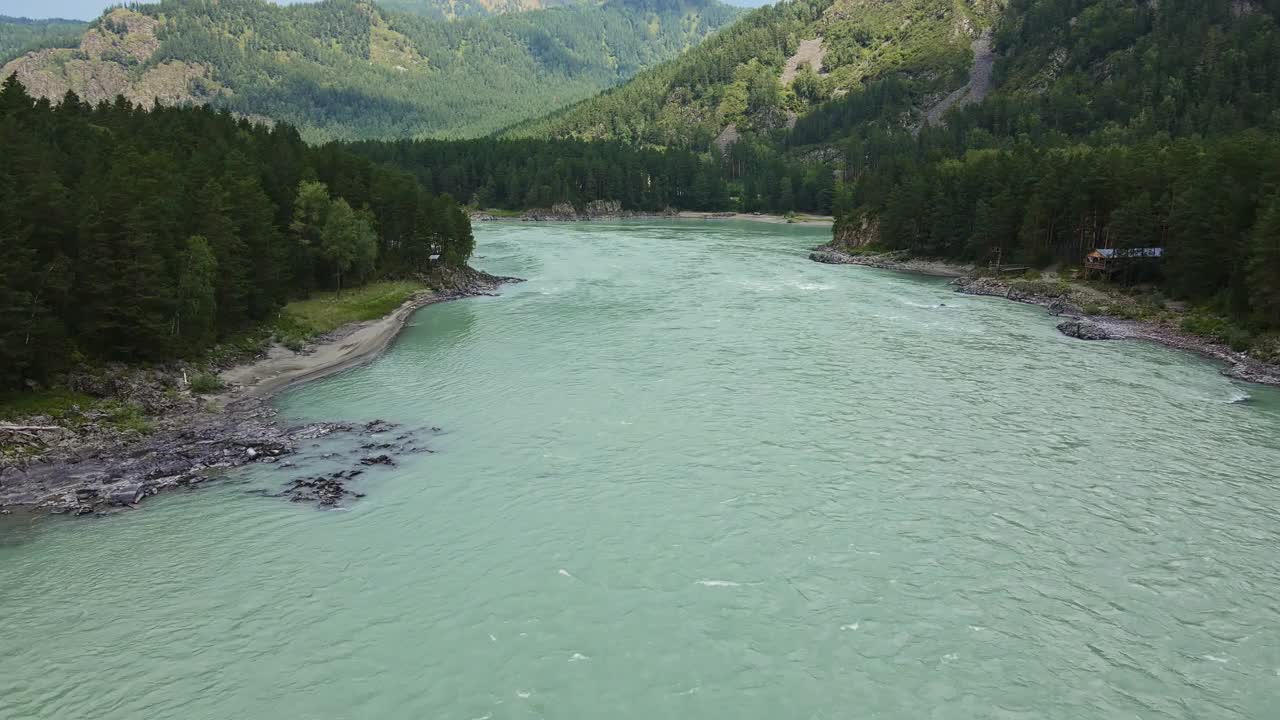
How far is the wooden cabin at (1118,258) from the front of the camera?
3270 inches

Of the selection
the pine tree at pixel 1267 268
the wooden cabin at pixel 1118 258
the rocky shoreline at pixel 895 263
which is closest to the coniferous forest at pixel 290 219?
the pine tree at pixel 1267 268

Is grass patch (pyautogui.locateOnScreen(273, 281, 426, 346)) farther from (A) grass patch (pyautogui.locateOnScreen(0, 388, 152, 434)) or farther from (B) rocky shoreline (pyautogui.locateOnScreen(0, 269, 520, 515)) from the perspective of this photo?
(A) grass patch (pyautogui.locateOnScreen(0, 388, 152, 434))

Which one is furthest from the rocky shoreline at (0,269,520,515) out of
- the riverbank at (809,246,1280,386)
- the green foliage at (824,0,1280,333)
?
the green foliage at (824,0,1280,333)

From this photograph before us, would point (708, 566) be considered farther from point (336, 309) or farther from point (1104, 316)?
point (1104, 316)

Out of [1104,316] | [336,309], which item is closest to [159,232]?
[336,309]

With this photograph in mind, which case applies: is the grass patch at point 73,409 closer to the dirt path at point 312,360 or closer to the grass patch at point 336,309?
the dirt path at point 312,360

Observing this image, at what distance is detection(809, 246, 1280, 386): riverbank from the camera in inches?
2349

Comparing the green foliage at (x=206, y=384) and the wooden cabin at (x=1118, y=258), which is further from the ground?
the wooden cabin at (x=1118, y=258)

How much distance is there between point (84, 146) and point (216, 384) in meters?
31.2

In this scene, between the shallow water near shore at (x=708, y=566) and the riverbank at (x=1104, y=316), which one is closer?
the shallow water near shore at (x=708, y=566)

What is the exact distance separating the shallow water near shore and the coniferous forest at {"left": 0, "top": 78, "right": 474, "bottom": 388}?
435 inches

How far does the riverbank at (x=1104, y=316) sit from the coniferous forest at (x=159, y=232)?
232 feet

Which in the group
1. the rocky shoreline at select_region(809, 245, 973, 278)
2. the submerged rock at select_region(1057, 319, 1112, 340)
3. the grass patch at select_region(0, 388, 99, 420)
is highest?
the rocky shoreline at select_region(809, 245, 973, 278)

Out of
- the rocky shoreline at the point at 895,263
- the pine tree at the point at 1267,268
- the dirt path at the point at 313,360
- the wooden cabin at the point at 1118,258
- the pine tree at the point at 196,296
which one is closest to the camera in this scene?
the pine tree at the point at 196,296
